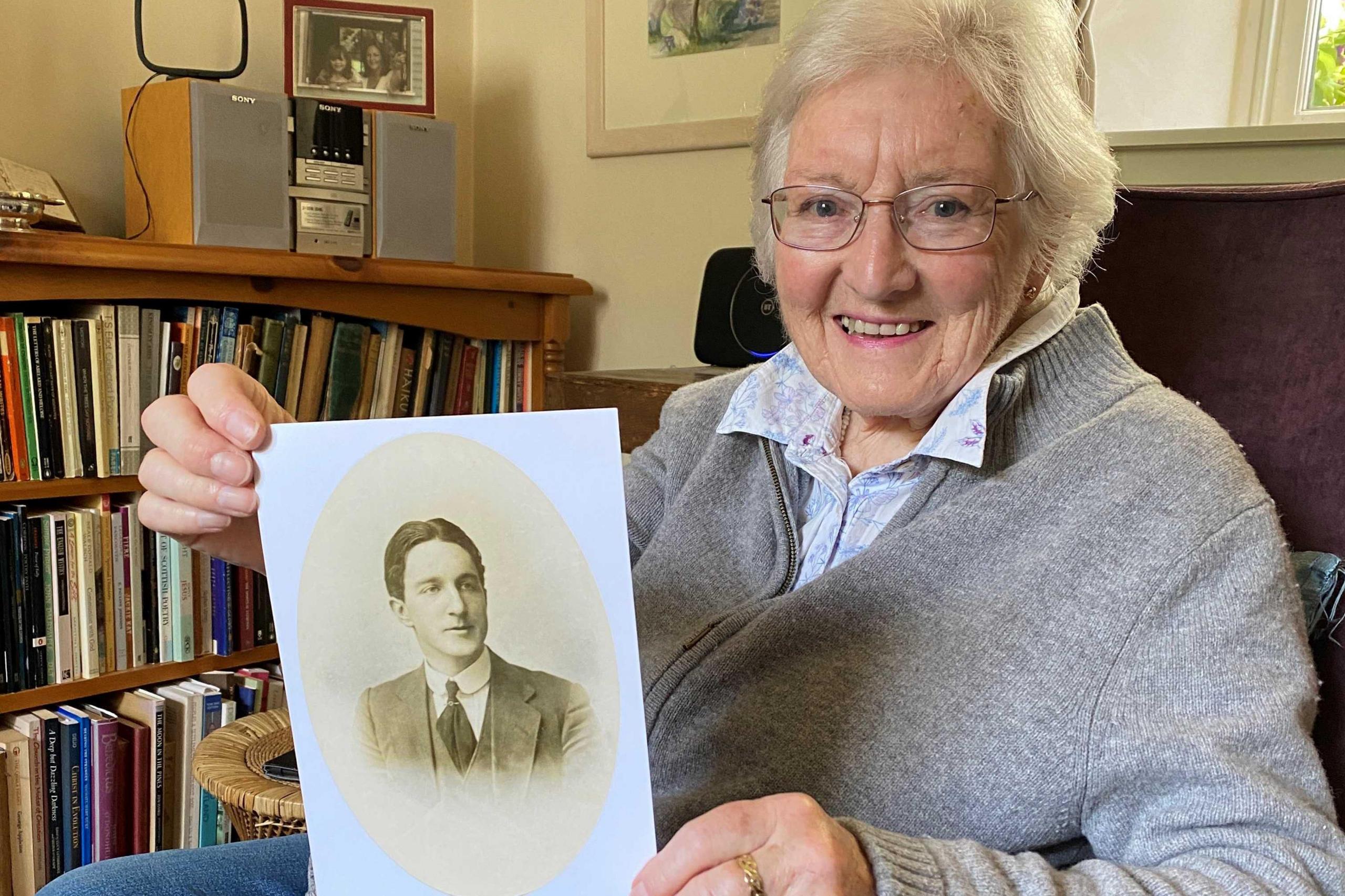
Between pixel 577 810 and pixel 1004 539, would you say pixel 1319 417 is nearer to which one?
pixel 1004 539

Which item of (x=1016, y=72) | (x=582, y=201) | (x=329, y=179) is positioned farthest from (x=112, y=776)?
(x=1016, y=72)

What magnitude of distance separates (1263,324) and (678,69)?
160cm

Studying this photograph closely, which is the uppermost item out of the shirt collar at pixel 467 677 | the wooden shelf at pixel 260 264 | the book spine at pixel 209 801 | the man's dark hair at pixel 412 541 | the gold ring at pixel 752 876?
the wooden shelf at pixel 260 264

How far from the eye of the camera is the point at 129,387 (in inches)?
71.9

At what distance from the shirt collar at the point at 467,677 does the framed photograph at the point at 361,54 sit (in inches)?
70.2

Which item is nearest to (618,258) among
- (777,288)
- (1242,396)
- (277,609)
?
(777,288)

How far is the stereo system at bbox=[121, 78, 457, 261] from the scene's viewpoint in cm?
191

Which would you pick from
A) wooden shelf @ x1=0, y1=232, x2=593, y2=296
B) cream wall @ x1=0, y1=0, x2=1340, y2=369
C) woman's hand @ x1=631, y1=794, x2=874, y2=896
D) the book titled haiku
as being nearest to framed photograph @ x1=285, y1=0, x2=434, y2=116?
cream wall @ x1=0, y1=0, x2=1340, y2=369

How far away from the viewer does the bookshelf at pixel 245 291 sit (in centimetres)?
167

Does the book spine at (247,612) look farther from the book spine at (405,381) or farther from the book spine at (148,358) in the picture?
the book spine at (405,381)

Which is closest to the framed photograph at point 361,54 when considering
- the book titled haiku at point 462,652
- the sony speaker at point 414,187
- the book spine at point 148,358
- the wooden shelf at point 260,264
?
the sony speaker at point 414,187

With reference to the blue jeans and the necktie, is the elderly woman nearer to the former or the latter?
the blue jeans

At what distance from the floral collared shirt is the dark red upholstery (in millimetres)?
112

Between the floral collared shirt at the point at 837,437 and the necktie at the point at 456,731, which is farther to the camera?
the floral collared shirt at the point at 837,437
